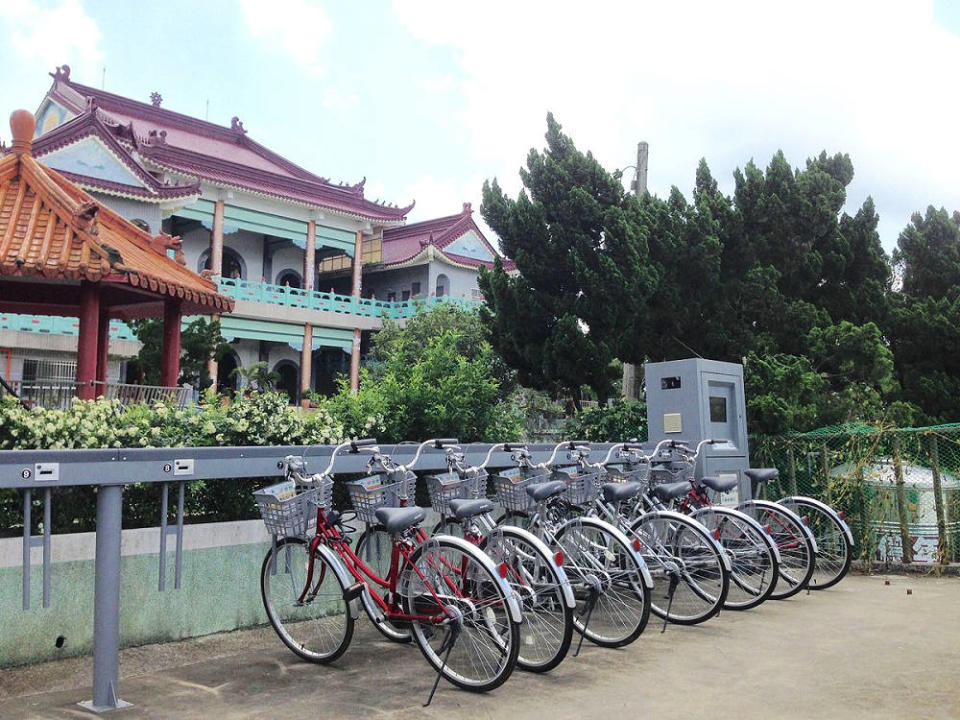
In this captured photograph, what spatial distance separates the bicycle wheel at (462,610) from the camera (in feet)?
13.4

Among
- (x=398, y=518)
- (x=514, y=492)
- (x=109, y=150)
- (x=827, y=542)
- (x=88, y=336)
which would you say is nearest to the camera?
(x=398, y=518)

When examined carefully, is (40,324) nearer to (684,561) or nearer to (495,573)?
(684,561)

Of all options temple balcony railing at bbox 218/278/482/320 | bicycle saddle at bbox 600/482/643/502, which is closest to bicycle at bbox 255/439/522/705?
bicycle saddle at bbox 600/482/643/502

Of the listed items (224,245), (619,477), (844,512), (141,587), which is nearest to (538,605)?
(619,477)

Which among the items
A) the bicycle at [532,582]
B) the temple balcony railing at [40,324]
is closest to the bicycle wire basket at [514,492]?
the bicycle at [532,582]

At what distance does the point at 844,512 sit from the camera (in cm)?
832

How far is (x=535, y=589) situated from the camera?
4.49 meters

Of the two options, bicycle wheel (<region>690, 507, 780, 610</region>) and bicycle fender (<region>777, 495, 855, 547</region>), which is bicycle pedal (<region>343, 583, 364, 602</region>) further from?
bicycle fender (<region>777, 495, 855, 547</region>)

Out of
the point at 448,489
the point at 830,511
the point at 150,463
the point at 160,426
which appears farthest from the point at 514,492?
the point at 830,511

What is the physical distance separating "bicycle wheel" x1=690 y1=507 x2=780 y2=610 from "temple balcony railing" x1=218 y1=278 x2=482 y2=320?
18638 millimetres

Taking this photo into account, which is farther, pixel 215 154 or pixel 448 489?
pixel 215 154

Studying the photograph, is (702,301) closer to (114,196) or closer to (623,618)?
(623,618)

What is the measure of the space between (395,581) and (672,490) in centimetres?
237

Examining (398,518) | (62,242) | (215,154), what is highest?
(215,154)
